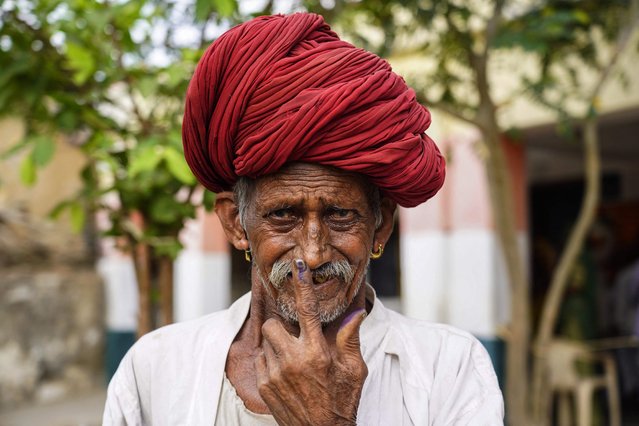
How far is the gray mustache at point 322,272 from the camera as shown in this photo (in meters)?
1.56

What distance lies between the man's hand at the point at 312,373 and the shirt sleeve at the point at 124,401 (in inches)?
19.6

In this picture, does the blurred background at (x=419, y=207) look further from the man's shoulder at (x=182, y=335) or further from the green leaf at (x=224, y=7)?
the man's shoulder at (x=182, y=335)

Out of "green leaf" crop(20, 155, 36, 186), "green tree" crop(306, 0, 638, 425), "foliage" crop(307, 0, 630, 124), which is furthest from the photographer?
"green tree" crop(306, 0, 638, 425)

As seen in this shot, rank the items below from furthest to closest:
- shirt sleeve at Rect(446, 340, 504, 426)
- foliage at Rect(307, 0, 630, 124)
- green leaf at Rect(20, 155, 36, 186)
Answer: foliage at Rect(307, 0, 630, 124) → green leaf at Rect(20, 155, 36, 186) → shirt sleeve at Rect(446, 340, 504, 426)

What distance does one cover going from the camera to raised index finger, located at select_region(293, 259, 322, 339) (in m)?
1.40

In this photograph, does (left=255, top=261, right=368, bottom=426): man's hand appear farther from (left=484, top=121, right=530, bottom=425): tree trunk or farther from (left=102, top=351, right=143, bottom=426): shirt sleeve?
(left=484, top=121, right=530, bottom=425): tree trunk

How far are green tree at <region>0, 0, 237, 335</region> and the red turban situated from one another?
2.95 ft

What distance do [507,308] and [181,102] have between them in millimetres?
4219

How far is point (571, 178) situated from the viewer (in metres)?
8.80

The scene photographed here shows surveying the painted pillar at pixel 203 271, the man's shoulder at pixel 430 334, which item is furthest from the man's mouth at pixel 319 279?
the painted pillar at pixel 203 271

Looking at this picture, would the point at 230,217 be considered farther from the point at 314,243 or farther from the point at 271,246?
the point at 314,243

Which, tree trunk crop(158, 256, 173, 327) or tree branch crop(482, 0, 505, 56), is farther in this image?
tree branch crop(482, 0, 505, 56)

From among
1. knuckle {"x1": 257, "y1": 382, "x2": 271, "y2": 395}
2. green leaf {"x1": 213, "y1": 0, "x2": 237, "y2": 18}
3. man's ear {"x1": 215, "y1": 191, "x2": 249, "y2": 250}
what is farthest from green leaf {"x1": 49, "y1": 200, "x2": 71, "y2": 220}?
knuckle {"x1": 257, "y1": 382, "x2": 271, "y2": 395}

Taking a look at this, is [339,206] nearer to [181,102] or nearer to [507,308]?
[181,102]
